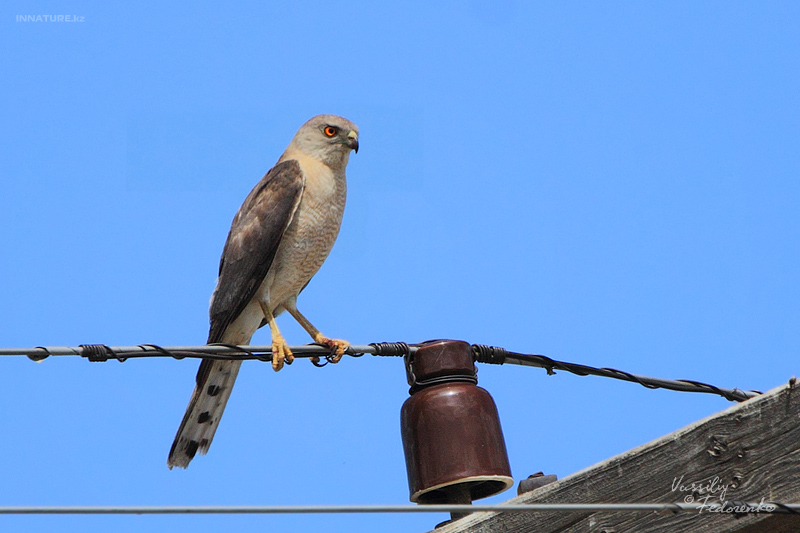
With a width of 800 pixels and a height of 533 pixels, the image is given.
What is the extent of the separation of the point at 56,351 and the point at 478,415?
4.81 ft

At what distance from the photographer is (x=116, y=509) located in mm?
2172

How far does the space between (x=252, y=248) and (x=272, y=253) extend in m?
0.13

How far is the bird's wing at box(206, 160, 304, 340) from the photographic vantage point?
570cm

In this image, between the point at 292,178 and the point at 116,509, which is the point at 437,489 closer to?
the point at 116,509

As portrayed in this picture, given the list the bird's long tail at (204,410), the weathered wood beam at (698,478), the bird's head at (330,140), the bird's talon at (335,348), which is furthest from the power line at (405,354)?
the bird's head at (330,140)

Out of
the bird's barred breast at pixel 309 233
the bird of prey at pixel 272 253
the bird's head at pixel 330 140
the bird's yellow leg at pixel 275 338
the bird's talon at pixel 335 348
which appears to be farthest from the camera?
the bird's head at pixel 330 140

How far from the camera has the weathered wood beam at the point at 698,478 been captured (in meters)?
2.75

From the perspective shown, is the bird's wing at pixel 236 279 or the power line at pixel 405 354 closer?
the power line at pixel 405 354

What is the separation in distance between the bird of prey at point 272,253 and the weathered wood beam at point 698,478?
8.51ft

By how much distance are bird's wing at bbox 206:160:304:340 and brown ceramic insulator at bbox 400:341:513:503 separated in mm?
2433

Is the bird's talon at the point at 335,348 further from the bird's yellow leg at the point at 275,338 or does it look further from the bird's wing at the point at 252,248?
the bird's wing at the point at 252,248

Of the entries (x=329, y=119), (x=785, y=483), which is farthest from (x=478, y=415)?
(x=329, y=119)

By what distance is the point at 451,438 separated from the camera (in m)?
3.27

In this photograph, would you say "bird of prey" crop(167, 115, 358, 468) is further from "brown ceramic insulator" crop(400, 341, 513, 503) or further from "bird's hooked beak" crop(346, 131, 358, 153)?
"brown ceramic insulator" crop(400, 341, 513, 503)
